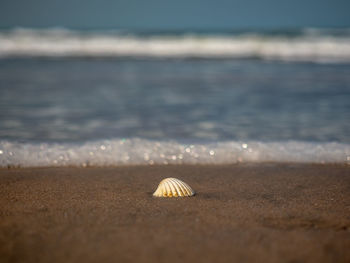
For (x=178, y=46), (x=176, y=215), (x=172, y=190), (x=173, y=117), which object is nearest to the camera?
(x=176, y=215)

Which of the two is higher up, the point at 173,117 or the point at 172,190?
the point at 173,117

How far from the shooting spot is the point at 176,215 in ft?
6.73

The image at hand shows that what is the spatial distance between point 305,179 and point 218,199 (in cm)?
75

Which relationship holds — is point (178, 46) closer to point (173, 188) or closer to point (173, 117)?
point (173, 117)

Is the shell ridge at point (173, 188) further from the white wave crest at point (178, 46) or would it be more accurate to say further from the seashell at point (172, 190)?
the white wave crest at point (178, 46)

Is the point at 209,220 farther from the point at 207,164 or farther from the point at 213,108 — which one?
the point at 213,108

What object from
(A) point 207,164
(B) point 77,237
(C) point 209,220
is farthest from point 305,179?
(B) point 77,237

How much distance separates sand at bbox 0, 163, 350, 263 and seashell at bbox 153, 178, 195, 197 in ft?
0.15

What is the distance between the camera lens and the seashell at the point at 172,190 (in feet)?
7.69

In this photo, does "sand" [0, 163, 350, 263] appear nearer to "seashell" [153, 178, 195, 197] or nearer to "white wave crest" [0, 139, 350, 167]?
"seashell" [153, 178, 195, 197]

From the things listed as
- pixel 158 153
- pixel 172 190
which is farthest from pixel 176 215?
pixel 158 153

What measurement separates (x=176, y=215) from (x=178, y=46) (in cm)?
1596

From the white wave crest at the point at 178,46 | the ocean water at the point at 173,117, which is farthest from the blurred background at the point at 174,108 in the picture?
the white wave crest at the point at 178,46

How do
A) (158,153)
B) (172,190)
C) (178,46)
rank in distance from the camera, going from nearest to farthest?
(172,190)
(158,153)
(178,46)
